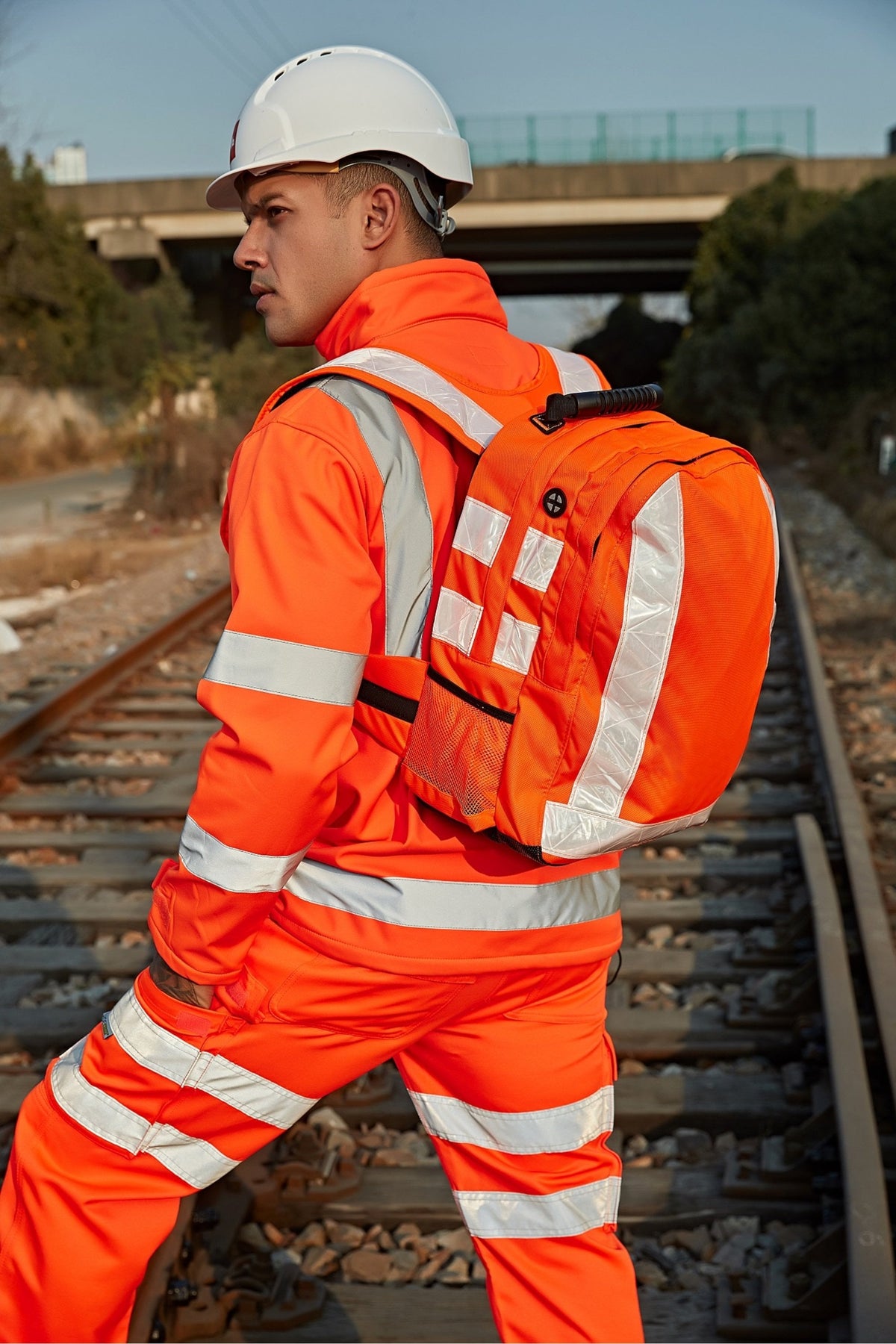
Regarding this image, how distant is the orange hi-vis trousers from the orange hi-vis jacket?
0.22 ft

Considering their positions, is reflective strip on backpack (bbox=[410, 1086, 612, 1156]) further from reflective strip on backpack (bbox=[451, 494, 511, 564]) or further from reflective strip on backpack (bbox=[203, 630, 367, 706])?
reflective strip on backpack (bbox=[451, 494, 511, 564])

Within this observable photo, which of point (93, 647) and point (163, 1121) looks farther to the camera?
point (93, 647)

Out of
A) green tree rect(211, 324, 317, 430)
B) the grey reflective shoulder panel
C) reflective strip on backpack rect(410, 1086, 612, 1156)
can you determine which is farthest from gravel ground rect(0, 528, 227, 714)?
green tree rect(211, 324, 317, 430)

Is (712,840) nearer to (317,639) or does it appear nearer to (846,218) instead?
(317,639)

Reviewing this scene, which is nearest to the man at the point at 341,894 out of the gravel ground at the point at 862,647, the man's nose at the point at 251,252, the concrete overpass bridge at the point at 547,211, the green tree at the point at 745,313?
the man's nose at the point at 251,252

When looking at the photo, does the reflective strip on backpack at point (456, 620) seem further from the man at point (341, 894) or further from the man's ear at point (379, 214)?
the man's ear at point (379, 214)

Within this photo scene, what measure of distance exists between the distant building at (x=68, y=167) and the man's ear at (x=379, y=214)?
4566 cm

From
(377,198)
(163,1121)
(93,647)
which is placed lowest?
(93,647)

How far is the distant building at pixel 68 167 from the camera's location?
44.4 meters

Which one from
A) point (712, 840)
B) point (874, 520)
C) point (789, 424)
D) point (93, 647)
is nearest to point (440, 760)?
point (712, 840)

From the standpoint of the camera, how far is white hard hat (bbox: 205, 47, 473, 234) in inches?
74.5

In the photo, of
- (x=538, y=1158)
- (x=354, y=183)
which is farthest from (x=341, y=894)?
(x=354, y=183)

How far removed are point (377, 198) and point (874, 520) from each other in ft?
46.0

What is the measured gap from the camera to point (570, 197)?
134 ft
